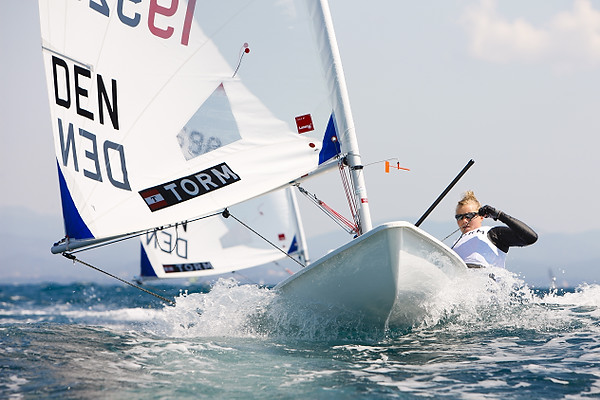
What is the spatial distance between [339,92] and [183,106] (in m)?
1.65

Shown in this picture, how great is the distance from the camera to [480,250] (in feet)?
20.2

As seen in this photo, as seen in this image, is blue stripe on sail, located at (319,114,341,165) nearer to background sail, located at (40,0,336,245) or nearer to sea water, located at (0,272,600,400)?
background sail, located at (40,0,336,245)

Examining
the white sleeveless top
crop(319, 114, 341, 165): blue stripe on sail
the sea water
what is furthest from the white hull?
crop(319, 114, 341, 165): blue stripe on sail

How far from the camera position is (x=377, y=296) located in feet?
16.6

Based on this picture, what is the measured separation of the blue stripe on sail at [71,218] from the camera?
21.8 feet

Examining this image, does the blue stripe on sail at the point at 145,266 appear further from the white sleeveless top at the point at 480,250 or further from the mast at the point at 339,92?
the white sleeveless top at the point at 480,250

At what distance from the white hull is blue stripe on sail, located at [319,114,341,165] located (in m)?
1.43

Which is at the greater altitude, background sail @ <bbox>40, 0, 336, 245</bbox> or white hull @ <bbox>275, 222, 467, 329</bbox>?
background sail @ <bbox>40, 0, 336, 245</bbox>

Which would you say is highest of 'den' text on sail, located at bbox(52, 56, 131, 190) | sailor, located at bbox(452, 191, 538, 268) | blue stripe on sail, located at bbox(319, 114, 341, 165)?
'den' text on sail, located at bbox(52, 56, 131, 190)

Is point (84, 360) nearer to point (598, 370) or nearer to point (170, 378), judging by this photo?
point (170, 378)

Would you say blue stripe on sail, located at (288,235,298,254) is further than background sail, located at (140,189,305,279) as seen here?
Yes

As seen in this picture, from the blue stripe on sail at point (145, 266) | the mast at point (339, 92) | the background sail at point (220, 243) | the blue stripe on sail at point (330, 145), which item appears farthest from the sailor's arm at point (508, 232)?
the blue stripe on sail at point (145, 266)

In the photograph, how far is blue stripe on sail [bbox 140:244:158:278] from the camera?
15.3 meters

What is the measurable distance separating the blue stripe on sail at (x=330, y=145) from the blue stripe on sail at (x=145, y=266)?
10037mm
